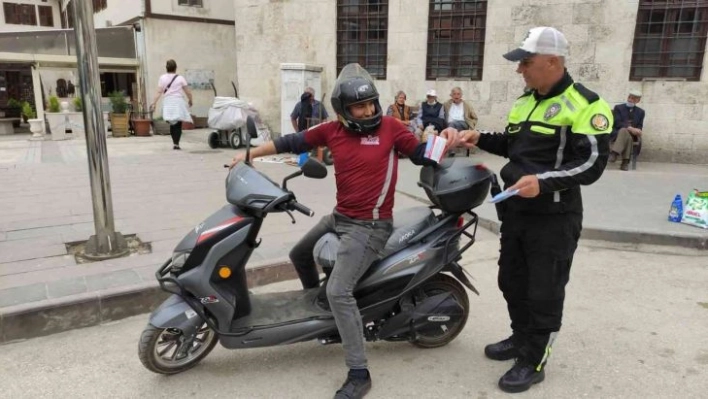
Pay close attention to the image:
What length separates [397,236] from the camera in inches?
122

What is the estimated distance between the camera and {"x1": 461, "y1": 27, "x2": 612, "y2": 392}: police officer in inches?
99.7

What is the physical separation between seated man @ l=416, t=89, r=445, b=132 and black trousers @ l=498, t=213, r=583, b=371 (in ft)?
25.2

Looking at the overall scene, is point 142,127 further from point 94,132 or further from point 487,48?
point 94,132

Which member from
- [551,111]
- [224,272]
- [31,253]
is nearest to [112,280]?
[31,253]

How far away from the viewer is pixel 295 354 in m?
3.31

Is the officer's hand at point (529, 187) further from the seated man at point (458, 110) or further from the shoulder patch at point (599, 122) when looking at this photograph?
the seated man at point (458, 110)

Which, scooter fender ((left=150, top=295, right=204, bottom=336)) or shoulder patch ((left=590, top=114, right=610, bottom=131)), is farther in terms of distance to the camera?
scooter fender ((left=150, top=295, right=204, bottom=336))

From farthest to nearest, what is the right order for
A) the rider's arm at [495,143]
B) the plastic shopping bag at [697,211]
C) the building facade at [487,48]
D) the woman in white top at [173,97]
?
the woman in white top at [173,97] → the building facade at [487,48] → the plastic shopping bag at [697,211] → the rider's arm at [495,143]

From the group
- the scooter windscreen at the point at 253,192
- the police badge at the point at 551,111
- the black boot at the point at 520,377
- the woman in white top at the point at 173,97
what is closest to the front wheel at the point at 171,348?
the scooter windscreen at the point at 253,192

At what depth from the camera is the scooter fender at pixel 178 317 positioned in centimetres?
283

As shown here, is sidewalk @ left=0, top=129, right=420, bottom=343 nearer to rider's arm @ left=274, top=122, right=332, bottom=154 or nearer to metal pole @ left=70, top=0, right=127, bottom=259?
metal pole @ left=70, top=0, right=127, bottom=259

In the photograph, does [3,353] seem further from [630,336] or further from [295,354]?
[630,336]

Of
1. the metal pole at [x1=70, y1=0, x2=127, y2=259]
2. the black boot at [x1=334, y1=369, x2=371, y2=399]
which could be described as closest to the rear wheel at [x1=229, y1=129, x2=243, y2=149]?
the metal pole at [x1=70, y1=0, x2=127, y2=259]

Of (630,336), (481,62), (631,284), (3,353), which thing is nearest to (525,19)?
Result: (481,62)
